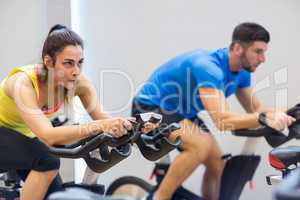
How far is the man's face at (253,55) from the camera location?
1231 mm

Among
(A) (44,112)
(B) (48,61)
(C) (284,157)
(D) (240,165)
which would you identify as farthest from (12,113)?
(C) (284,157)

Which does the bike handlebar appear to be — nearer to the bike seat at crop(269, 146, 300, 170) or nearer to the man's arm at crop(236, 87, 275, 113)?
the man's arm at crop(236, 87, 275, 113)

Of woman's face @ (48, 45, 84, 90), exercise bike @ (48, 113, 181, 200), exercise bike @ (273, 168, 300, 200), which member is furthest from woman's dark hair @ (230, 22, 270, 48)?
exercise bike @ (273, 168, 300, 200)

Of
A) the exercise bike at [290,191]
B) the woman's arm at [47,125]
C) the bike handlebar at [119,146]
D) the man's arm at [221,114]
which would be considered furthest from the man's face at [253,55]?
the exercise bike at [290,191]

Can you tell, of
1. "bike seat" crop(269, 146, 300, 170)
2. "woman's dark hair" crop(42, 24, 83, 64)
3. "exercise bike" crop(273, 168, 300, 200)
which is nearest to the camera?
"exercise bike" crop(273, 168, 300, 200)

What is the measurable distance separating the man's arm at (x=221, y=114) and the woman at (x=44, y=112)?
0.22m

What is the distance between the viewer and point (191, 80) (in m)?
1.27

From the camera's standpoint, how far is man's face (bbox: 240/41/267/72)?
1231 millimetres

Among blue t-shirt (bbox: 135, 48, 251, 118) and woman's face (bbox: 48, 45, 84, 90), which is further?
woman's face (bbox: 48, 45, 84, 90)

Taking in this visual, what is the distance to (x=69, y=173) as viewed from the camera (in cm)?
159

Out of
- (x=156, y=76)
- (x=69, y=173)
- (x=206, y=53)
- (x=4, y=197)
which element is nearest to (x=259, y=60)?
(x=206, y=53)

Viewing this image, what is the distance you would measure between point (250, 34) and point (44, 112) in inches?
24.7

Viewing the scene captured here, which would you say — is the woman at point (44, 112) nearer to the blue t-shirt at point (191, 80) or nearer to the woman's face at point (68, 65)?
the woman's face at point (68, 65)

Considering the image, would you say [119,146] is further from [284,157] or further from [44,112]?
[284,157]
